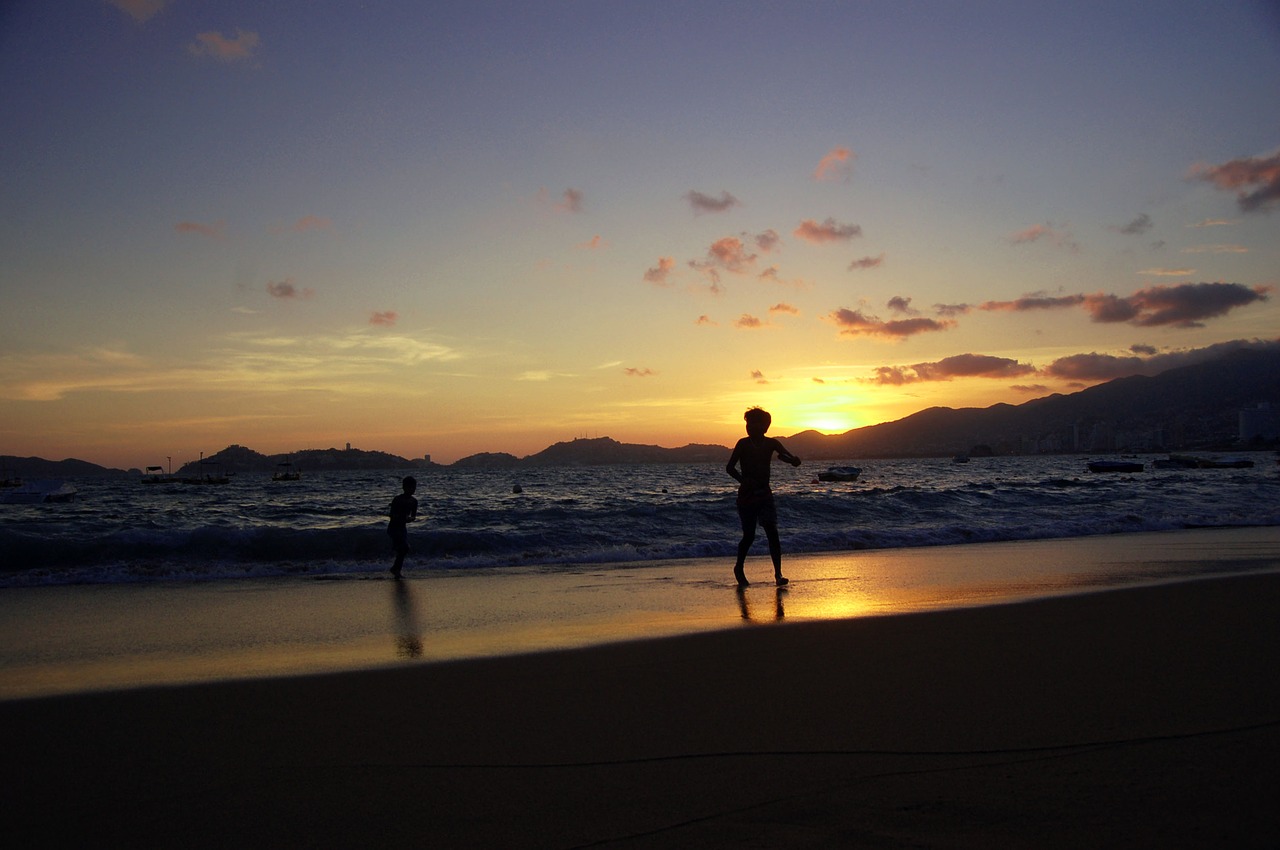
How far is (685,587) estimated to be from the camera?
10.1 meters

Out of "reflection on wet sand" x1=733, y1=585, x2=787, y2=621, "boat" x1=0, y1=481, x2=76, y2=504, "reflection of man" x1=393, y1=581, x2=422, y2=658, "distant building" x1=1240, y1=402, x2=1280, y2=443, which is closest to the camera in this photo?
"reflection of man" x1=393, y1=581, x2=422, y2=658

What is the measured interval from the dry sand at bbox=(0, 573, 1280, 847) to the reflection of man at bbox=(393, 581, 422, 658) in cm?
76

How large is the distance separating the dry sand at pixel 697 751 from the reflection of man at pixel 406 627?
2.49 feet

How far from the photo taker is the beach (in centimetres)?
285

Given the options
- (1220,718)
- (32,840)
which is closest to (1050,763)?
(1220,718)

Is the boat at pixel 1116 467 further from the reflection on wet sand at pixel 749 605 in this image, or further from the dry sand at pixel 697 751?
the dry sand at pixel 697 751

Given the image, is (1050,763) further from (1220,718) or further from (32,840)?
(32,840)

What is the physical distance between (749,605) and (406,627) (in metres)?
3.30

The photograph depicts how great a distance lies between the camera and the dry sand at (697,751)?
2.84 m

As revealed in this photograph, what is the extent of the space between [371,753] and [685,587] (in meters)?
6.59

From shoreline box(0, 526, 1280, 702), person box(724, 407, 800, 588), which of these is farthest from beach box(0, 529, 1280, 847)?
person box(724, 407, 800, 588)

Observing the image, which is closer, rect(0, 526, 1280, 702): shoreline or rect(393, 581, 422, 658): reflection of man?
rect(0, 526, 1280, 702): shoreline

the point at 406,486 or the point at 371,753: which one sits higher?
the point at 406,486

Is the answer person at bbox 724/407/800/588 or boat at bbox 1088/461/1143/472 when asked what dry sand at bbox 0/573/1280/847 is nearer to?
person at bbox 724/407/800/588
